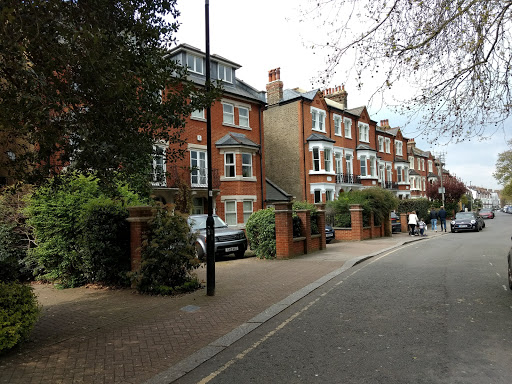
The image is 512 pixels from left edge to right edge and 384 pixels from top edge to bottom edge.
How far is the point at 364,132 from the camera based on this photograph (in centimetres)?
3853

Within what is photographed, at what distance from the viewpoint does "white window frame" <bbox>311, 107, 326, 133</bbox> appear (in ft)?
101

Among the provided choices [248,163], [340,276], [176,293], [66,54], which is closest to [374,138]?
[248,163]

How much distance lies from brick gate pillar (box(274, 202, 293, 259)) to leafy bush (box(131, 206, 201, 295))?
5090mm

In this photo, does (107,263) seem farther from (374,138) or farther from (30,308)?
(374,138)

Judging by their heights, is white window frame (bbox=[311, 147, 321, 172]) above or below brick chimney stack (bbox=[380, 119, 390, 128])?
below

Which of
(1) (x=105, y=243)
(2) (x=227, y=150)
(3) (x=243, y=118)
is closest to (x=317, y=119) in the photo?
(3) (x=243, y=118)

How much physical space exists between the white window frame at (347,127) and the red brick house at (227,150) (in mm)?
12204

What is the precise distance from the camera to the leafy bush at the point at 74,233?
870cm

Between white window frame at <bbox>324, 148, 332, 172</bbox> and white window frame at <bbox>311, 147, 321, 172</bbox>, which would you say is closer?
white window frame at <bbox>311, 147, 321, 172</bbox>

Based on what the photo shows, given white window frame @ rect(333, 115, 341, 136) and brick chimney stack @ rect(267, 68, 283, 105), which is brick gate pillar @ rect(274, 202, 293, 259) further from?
white window frame @ rect(333, 115, 341, 136)

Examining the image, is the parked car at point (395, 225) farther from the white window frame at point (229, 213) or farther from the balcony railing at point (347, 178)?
the white window frame at point (229, 213)

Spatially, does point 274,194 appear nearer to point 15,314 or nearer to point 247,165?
point 247,165

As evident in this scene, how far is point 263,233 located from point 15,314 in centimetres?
923

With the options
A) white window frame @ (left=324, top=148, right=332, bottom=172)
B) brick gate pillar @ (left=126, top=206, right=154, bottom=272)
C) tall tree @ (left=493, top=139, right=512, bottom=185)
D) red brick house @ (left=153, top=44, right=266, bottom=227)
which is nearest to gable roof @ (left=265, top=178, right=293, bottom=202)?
red brick house @ (left=153, top=44, right=266, bottom=227)
